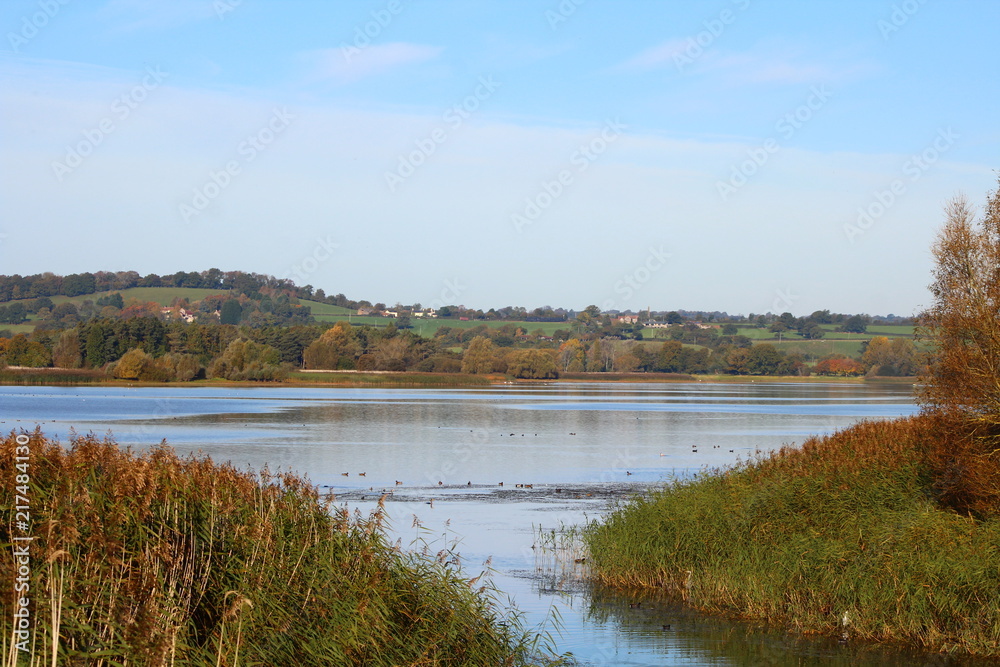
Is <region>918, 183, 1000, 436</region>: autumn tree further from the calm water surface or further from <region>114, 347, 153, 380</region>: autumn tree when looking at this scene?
<region>114, 347, 153, 380</region>: autumn tree

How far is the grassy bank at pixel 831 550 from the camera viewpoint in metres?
13.2

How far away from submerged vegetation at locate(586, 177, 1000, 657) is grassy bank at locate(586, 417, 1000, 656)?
0.02 metres

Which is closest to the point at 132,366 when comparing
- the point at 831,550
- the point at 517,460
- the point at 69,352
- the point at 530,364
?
the point at 69,352

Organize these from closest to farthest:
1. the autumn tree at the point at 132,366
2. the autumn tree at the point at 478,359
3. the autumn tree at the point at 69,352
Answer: the autumn tree at the point at 132,366
the autumn tree at the point at 69,352
the autumn tree at the point at 478,359

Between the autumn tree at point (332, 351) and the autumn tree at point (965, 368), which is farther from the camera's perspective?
the autumn tree at point (332, 351)

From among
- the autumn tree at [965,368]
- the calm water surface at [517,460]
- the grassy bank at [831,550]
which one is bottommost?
the calm water surface at [517,460]

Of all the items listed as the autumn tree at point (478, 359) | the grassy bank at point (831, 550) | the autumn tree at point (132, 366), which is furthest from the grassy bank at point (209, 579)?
the autumn tree at point (478, 359)

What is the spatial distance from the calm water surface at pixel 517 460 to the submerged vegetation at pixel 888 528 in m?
0.58

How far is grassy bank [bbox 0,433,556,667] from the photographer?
27.2ft

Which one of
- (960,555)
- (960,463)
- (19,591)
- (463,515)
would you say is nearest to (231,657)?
(19,591)

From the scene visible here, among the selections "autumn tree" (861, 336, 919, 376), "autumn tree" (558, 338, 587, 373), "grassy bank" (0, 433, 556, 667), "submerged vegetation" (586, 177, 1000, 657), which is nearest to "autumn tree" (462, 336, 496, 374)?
"autumn tree" (558, 338, 587, 373)

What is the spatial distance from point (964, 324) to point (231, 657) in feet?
39.6

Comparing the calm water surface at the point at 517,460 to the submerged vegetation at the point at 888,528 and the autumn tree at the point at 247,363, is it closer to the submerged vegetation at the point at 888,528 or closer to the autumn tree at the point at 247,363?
the submerged vegetation at the point at 888,528

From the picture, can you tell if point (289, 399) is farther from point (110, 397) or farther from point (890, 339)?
point (890, 339)
